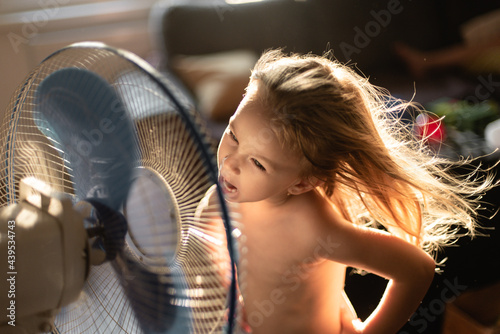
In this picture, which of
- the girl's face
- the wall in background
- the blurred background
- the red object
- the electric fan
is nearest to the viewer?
the electric fan

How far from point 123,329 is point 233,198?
24 cm

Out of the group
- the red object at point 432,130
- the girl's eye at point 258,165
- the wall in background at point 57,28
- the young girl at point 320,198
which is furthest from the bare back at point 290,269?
the wall in background at point 57,28

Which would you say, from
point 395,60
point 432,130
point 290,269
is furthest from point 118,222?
point 395,60

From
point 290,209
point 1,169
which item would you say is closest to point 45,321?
point 1,169

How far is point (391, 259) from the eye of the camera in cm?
78

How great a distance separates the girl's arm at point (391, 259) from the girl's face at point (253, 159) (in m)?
0.13

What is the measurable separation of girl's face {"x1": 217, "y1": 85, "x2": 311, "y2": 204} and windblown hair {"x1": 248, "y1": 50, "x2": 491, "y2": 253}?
0.01 metres

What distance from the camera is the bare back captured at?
2.61ft

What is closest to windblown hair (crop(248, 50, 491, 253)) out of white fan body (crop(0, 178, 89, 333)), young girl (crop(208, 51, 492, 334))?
young girl (crop(208, 51, 492, 334))

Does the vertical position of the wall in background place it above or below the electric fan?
below

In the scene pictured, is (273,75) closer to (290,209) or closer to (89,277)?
(290,209)

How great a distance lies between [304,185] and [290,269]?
141 millimetres

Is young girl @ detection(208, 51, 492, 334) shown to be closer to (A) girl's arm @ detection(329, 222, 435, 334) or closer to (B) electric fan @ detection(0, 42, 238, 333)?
(A) girl's arm @ detection(329, 222, 435, 334)

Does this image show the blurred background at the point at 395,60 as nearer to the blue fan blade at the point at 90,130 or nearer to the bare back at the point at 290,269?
the bare back at the point at 290,269
